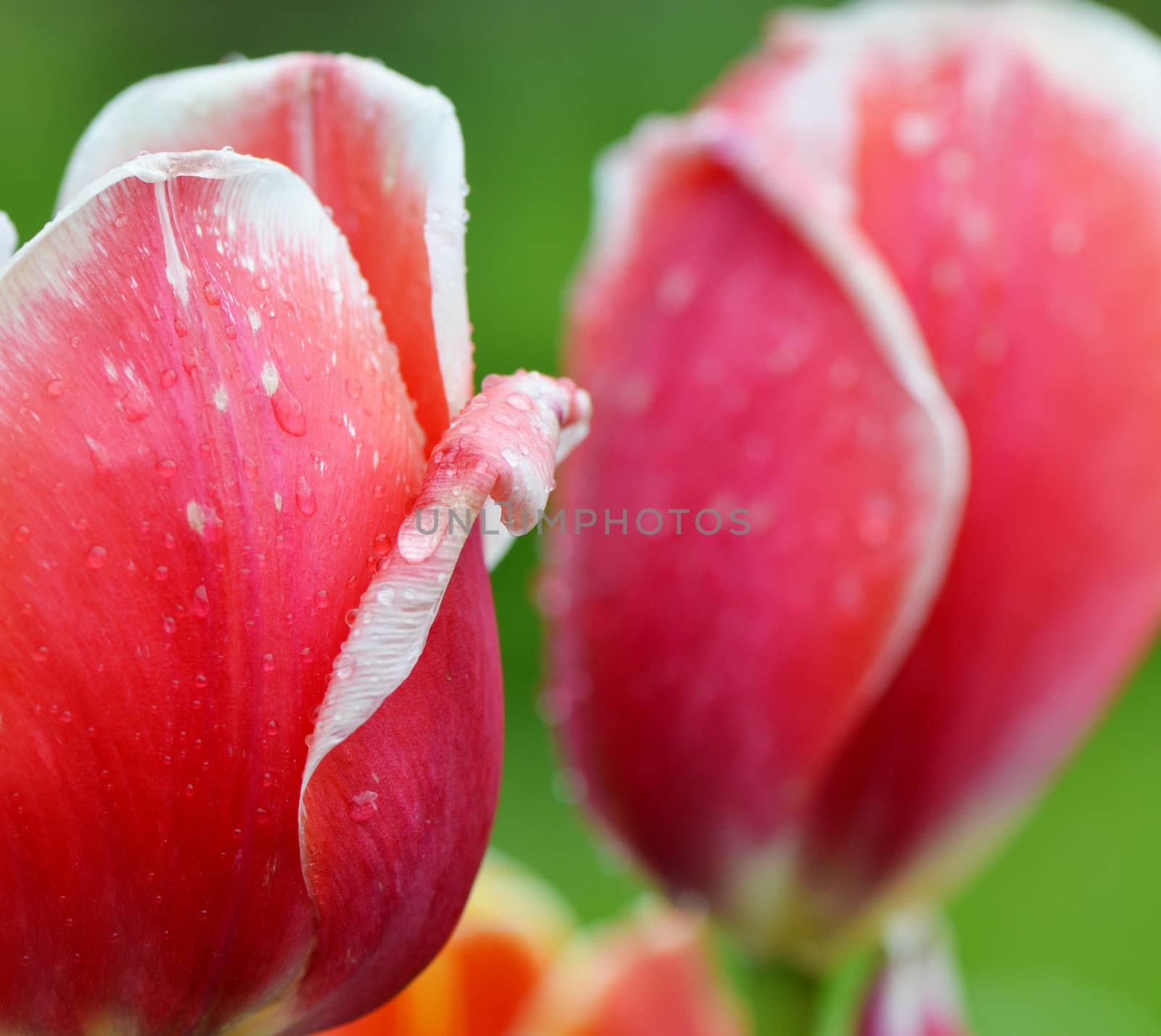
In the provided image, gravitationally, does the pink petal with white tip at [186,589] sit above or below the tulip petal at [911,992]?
above

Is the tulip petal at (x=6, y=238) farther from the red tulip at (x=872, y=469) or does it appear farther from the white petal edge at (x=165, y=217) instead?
the red tulip at (x=872, y=469)

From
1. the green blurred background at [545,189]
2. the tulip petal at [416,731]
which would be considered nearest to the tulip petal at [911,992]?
the tulip petal at [416,731]

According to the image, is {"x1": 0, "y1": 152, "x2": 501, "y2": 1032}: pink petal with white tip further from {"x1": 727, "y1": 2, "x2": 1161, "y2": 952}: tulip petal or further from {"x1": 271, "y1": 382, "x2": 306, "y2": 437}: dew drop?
{"x1": 727, "y1": 2, "x2": 1161, "y2": 952}: tulip petal

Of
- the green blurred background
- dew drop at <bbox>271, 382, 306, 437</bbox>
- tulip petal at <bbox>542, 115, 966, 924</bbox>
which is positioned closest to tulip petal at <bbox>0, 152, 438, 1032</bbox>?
dew drop at <bbox>271, 382, 306, 437</bbox>

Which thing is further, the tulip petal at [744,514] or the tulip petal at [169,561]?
the tulip petal at [744,514]

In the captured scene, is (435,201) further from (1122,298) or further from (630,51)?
(630,51)
